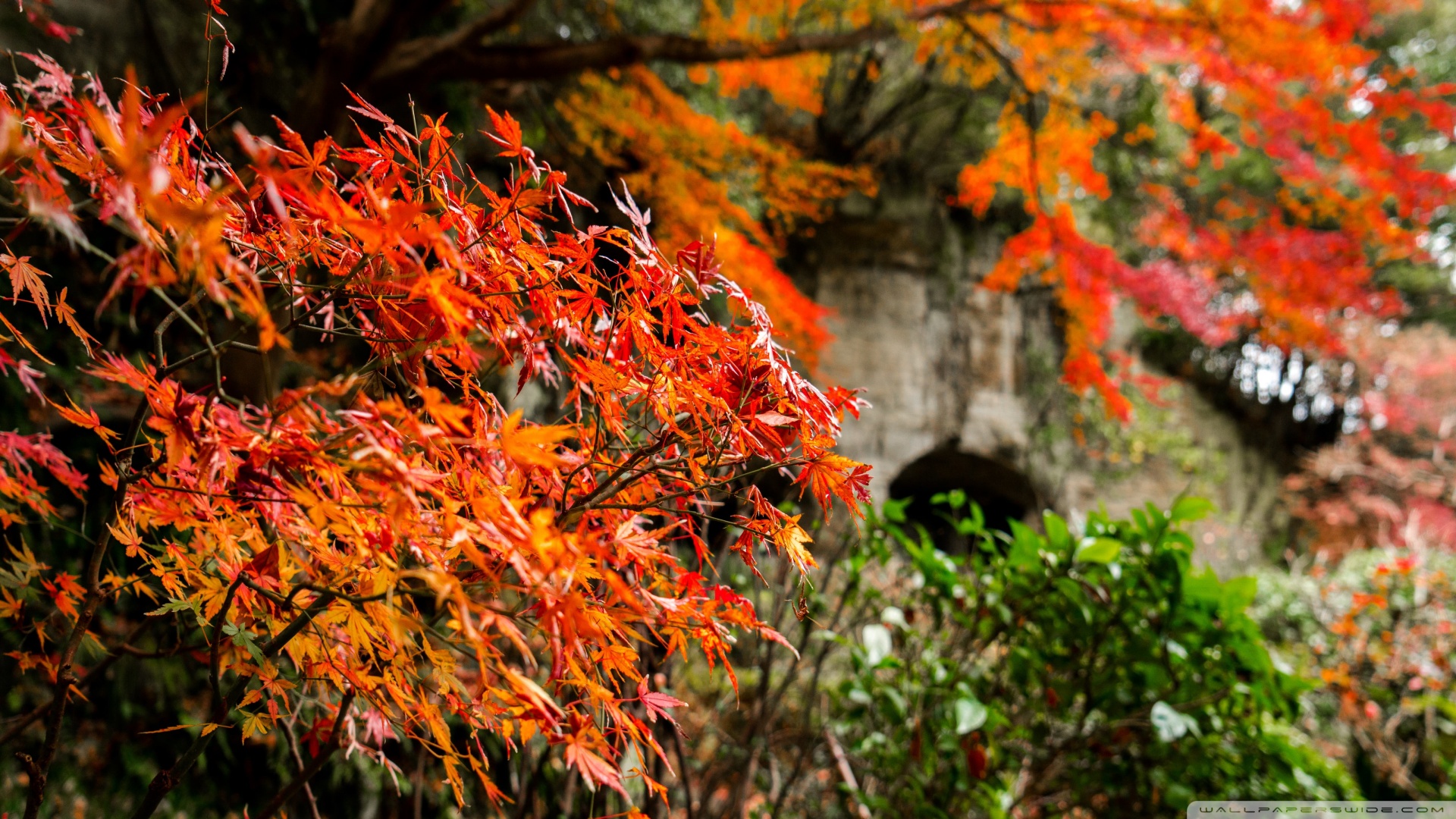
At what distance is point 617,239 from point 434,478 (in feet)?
1.29

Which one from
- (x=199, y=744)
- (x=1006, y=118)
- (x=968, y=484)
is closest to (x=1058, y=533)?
(x=199, y=744)

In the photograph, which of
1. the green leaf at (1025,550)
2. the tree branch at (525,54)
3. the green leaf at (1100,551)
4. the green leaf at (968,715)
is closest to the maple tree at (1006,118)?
the tree branch at (525,54)

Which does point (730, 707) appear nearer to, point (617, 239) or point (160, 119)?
point (617, 239)

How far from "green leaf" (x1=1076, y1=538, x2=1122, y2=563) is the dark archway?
17.8ft

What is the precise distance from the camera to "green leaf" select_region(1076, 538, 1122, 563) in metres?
1.48

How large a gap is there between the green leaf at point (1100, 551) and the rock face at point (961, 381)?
4679 mm

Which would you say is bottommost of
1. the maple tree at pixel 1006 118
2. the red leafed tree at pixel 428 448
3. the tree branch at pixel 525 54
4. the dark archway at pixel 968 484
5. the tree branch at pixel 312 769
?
the tree branch at pixel 312 769

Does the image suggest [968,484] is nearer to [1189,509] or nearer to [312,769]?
[1189,509]

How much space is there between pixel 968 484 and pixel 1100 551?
271 inches

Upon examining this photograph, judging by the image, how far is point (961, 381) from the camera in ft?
23.2

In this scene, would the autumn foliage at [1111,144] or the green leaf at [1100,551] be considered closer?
the green leaf at [1100,551]

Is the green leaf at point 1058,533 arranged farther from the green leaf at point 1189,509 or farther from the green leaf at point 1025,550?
the green leaf at point 1189,509

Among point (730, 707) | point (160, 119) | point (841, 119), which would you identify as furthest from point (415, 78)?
point (841, 119)

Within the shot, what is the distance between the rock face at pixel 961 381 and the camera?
22.2 ft
